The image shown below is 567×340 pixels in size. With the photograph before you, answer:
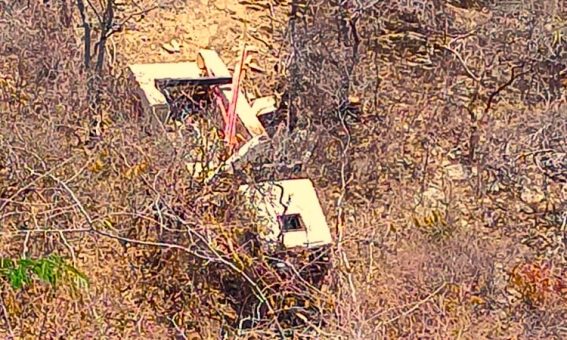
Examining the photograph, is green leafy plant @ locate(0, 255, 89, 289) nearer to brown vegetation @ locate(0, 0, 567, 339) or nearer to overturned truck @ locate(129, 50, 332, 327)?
brown vegetation @ locate(0, 0, 567, 339)

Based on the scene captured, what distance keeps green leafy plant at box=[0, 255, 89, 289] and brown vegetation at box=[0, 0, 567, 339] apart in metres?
0.07

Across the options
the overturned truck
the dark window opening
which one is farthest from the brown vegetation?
the dark window opening

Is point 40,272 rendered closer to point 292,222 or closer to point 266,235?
point 266,235

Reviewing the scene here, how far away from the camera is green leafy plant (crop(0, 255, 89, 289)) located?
319 centimetres

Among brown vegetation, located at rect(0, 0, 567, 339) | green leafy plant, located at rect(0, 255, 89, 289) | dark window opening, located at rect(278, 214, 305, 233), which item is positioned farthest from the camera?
dark window opening, located at rect(278, 214, 305, 233)

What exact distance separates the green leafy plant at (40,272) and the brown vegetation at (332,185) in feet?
0.24

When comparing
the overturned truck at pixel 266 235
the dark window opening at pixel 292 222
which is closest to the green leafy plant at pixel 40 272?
the overturned truck at pixel 266 235

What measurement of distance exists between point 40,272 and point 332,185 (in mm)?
1536

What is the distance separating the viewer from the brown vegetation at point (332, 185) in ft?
11.3

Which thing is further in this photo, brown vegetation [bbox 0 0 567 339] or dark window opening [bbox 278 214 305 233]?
dark window opening [bbox 278 214 305 233]

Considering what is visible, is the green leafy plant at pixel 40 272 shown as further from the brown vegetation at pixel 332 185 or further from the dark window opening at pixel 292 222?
the dark window opening at pixel 292 222

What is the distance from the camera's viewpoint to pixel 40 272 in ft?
10.5

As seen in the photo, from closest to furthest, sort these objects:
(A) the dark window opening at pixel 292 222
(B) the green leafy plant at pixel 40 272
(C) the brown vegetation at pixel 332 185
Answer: (B) the green leafy plant at pixel 40 272
(C) the brown vegetation at pixel 332 185
(A) the dark window opening at pixel 292 222

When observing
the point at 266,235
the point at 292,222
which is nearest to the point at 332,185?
the point at 292,222
